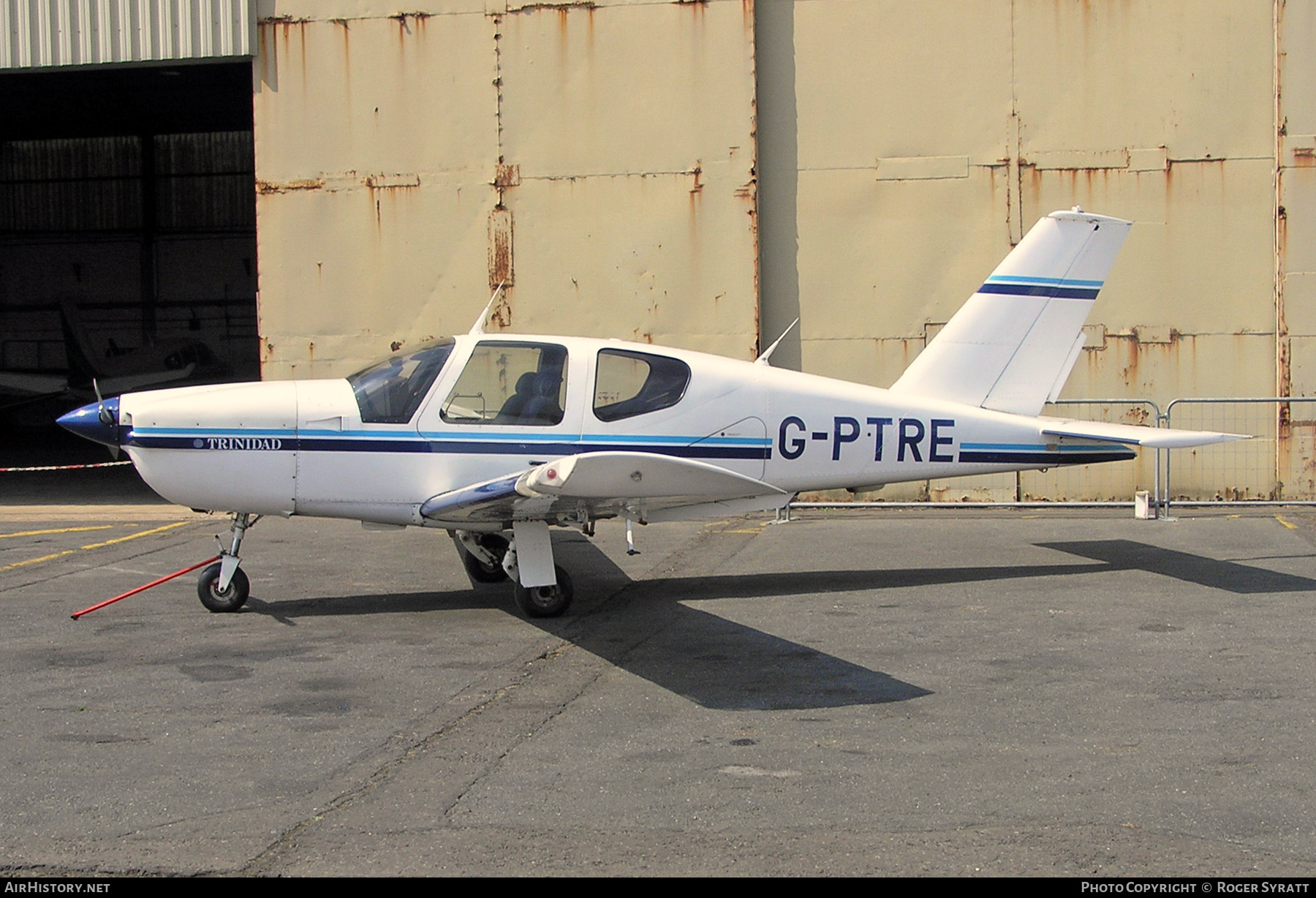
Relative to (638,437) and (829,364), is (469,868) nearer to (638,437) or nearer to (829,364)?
(638,437)

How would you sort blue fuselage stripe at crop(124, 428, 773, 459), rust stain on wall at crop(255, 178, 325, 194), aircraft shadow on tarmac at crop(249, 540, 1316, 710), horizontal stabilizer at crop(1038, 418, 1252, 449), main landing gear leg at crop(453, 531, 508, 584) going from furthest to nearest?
rust stain on wall at crop(255, 178, 325, 194)
main landing gear leg at crop(453, 531, 508, 584)
horizontal stabilizer at crop(1038, 418, 1252, 449)
blue fuselage stripe at crop(124, 428, 773, 459)
aircraft shadow on tarmac at crop(249, 540, 1316, 710)

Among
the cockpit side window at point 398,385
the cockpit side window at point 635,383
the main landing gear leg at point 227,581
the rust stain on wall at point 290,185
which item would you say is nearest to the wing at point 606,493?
the cockpit side window at point 398,385

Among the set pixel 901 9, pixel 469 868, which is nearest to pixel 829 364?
pixel 901 9

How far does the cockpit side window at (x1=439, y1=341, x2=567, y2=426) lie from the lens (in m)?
7.77

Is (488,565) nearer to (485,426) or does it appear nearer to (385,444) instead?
(485,426)

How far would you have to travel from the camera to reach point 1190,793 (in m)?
4.33

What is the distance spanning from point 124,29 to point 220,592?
8364 mm

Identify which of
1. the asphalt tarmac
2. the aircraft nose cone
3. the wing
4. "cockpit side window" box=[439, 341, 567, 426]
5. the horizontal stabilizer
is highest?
"cockpit side window" box=[439, 341, 567, 426]

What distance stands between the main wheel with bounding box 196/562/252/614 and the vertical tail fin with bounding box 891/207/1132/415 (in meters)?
4.69

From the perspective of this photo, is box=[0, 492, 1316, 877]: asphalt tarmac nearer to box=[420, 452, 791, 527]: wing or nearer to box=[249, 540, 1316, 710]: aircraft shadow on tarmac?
box=[249, 540, 1316, 710]: aircraft shadow on tarmac

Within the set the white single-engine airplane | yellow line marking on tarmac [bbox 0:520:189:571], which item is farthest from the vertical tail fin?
yellow line marking on tarmac [bbox 0:520:189:571]

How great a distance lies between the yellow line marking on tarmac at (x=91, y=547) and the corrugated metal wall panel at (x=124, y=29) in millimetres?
5170

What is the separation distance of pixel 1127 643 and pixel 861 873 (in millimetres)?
3602

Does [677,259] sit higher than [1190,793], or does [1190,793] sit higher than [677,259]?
[677,259]
